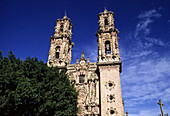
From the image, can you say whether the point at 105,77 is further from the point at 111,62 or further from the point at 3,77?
the point at 3,77

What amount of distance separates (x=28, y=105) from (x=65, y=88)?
458 cm

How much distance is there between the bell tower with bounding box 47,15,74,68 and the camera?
1038 inches

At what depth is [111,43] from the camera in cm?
2605

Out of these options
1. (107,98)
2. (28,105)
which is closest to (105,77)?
(107,98)

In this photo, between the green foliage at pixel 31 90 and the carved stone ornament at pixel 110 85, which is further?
the carved stone ornament at pixel 110 85

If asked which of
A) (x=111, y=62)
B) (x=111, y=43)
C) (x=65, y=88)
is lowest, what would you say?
(x=65, y=88)

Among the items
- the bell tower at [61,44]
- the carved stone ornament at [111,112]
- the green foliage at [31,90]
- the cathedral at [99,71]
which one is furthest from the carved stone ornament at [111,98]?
the bell tower at [61,44]

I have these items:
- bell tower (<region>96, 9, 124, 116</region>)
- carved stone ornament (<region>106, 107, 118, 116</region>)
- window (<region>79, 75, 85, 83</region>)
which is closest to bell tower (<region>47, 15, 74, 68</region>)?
window (<region>79, 75, 85, 83</region>)

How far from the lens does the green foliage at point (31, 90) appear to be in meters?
15.1

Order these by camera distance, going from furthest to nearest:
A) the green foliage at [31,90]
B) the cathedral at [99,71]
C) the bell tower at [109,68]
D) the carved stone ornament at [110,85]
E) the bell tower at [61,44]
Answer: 1. the bell tower at [61,44]
2. the carved stone ornament at [110,85]
3. the cathedral at [99,71]
4. the bell tower at [109,68]
5. the green foliage at [31,90]

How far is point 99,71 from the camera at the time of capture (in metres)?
23.5

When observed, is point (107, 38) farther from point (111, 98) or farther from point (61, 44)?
point (111, 98)

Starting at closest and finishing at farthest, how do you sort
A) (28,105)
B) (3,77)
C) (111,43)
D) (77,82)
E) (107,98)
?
(3,77) → (28,105) → (107,98) → (77,82) → (111,43)

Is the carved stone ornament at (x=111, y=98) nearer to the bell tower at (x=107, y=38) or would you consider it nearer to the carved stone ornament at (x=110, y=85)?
the carved stone ornament at (x=110, y=85)
